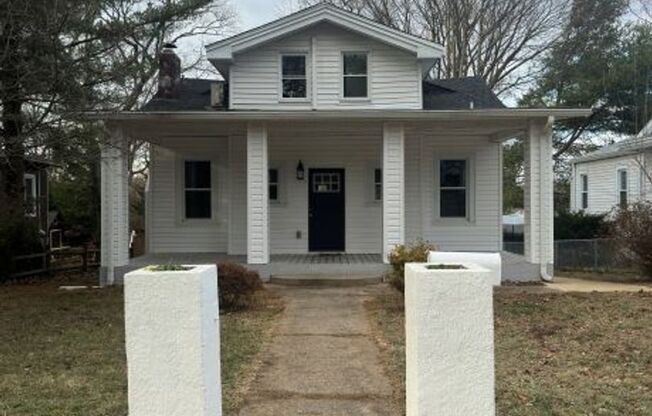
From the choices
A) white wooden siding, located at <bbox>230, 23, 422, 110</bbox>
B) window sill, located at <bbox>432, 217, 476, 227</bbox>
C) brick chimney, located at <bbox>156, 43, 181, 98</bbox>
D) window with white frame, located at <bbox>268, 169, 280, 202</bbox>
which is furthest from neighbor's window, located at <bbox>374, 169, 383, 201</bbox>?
brick chimney, located at <bbox>156, 43, 181, 98</bbox>

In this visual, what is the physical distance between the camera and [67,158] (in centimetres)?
1247

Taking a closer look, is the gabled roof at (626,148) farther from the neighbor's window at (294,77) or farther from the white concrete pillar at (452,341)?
the white concrete pillar at (452,341)

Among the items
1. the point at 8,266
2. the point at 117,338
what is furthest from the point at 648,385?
the point at 8,266

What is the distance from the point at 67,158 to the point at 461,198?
30.0ft

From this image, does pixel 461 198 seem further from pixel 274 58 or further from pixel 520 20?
pixel 520 20

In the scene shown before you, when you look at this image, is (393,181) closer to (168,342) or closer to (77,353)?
(77,353)

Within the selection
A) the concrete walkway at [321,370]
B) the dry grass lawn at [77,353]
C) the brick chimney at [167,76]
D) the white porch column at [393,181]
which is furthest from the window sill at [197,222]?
the concrete walkway at [321,370]

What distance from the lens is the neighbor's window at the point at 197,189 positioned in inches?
673

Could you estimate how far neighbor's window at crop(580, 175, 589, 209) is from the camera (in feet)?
94.5

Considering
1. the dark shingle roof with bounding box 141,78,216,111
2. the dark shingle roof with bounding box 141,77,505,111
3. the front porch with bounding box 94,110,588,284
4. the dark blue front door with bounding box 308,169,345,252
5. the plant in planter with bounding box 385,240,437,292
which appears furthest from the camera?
the dark blue front door with bounding box 308,169,345,252

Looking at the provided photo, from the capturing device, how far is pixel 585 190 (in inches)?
1149

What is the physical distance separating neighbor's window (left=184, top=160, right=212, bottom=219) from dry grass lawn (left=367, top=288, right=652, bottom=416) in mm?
6607

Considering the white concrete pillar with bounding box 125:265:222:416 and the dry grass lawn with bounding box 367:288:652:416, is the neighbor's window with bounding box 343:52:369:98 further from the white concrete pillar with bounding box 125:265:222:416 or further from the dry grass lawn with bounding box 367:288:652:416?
the white concrete pillar with bounding box 125:265:222:416

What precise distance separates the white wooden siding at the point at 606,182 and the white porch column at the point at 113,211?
15.5 meters
